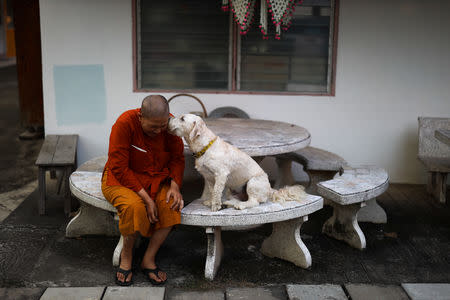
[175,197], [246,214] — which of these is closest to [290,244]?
[246,214]

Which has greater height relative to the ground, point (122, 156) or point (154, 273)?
point (122, 156)

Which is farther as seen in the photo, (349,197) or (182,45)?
(182,45)

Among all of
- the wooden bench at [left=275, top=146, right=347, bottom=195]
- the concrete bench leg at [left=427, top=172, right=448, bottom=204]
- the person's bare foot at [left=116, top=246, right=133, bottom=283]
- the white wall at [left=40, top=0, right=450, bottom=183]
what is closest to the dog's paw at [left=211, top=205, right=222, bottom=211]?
the person's bare foot at [left=116, top=246, right=133, bottom=283]

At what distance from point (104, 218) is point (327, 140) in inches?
116

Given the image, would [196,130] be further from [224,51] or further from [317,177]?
[224,51]

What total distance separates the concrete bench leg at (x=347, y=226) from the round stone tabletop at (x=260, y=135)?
69 centimetres

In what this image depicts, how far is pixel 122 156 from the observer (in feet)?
12.6

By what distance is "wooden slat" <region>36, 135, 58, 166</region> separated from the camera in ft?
17.4

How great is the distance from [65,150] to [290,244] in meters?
2.78

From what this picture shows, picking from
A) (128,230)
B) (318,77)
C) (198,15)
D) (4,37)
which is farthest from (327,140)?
(4,37)

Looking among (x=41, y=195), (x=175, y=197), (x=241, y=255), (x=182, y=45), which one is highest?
(x=182, y=45)

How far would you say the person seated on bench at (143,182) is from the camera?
12.4 ft

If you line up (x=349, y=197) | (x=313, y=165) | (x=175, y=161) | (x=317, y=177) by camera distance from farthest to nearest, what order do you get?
(x=317, y=177), (x=313, y=165), (x=349, y=197), (x=175, y=161)

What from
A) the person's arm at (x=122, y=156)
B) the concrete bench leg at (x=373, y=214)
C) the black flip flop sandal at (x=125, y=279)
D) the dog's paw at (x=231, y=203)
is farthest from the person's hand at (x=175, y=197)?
the concrete bench leg at (x=373, y=214)
